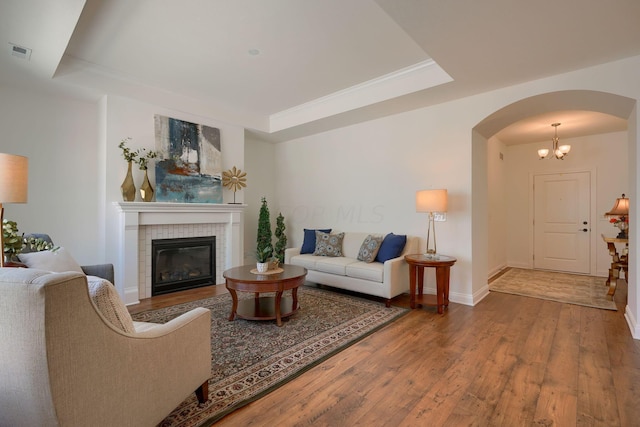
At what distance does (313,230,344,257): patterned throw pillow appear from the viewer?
4.78 metres

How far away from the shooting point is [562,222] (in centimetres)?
615

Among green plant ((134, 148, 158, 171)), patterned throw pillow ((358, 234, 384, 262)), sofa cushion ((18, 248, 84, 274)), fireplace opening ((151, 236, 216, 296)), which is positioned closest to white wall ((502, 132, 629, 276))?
patterned throw pillow ((358, 234, 384, 262))

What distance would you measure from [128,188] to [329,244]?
2883 mm

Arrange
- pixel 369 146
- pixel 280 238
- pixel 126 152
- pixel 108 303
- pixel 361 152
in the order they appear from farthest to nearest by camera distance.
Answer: pixel 280 238 < pixel 361 152 < pixel 369 146 < pixel 126 152 < pixel 108 303

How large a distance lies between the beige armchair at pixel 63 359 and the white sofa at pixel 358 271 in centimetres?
285

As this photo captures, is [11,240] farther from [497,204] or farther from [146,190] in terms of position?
[497,204]

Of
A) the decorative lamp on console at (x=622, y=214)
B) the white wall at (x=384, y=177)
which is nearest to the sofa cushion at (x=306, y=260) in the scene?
the white wall at (x=384, y=177)

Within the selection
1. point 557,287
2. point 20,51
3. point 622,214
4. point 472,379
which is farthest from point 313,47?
point 557,287

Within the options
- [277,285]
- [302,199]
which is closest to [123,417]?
[277,285]

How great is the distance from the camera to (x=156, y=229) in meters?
4.36

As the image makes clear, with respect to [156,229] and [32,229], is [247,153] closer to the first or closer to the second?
[156,229]

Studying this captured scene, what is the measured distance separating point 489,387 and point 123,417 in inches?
84.7

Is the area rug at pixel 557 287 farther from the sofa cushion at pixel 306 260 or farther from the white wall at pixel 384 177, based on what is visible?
the sofa cushion at pixel 306 260

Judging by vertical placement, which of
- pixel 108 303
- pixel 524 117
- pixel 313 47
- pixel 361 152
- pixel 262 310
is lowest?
pixel 262 310
